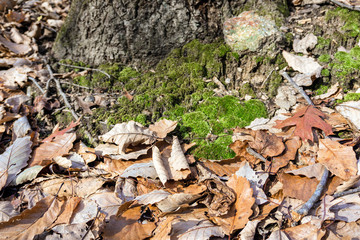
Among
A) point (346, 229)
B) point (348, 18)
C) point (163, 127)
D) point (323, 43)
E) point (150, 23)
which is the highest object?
point (150, 23)

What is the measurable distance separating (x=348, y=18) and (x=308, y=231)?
254 cm

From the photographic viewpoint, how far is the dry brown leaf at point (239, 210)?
158cm

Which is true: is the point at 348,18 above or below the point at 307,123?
above

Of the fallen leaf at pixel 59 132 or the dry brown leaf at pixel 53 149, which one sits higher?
the fallen leaf at pixel 59 132

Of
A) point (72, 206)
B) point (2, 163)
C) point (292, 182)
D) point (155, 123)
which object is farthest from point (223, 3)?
point (2, 163)

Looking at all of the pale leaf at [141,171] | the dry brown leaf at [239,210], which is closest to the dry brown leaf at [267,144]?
the dry brown leaf at [239,210]

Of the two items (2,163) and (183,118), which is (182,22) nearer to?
(183,118)

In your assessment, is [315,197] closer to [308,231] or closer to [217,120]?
[308,231]

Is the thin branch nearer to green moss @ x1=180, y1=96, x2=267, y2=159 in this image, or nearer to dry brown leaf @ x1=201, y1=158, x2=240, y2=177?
green moss @ x1=180, y1=96, x2=267, y2=159

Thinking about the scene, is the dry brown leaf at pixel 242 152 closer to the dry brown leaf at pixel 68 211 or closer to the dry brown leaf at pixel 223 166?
the dry brown leaf at pixel 223 166

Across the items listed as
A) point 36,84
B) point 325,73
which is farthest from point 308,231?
point 36,84

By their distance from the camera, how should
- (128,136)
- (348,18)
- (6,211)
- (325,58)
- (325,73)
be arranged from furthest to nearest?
(348,18), (325,58), (325,73), (128,136), (6,211)

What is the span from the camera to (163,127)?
2273 millimetres

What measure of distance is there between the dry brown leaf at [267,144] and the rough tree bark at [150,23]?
1456 millimetres
